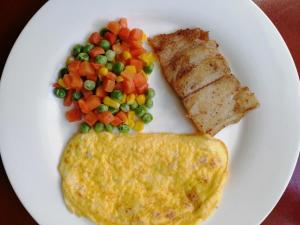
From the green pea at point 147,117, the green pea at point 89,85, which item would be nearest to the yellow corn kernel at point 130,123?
the green pea at point 147,117

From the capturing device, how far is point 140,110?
14.4 feet

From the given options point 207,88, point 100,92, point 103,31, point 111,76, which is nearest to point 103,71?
point 111,76

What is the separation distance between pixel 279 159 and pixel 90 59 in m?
1.96

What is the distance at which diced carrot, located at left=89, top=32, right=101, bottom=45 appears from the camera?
14.5 ft

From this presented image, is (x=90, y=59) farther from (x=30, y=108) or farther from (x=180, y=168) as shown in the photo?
(x=180, y=168)

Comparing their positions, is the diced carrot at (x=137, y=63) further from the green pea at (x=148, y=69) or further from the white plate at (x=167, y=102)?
the white plate at (x=167, y=102)

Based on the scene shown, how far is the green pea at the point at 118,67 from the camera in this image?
4.34 meters

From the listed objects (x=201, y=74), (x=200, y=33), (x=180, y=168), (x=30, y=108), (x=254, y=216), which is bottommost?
(x=254, y=216)

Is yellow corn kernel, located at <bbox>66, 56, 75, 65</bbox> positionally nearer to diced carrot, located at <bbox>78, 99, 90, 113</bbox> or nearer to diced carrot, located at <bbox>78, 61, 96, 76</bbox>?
diced carrot, located at <bbox>78, 61, 96, 76</bbox>

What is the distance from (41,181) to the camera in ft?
14.2

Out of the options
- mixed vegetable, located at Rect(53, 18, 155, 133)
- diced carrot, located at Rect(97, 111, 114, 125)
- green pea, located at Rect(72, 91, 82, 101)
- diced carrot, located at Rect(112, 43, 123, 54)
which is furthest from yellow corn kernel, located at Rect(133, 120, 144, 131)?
diced carrot, located at Rect(112, 43, 123, 54)

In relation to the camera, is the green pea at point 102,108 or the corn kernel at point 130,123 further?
the corn kernel at point 130,123

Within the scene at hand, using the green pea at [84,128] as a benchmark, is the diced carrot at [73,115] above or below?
above

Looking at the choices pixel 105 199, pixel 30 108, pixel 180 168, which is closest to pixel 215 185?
pixel 180 168
